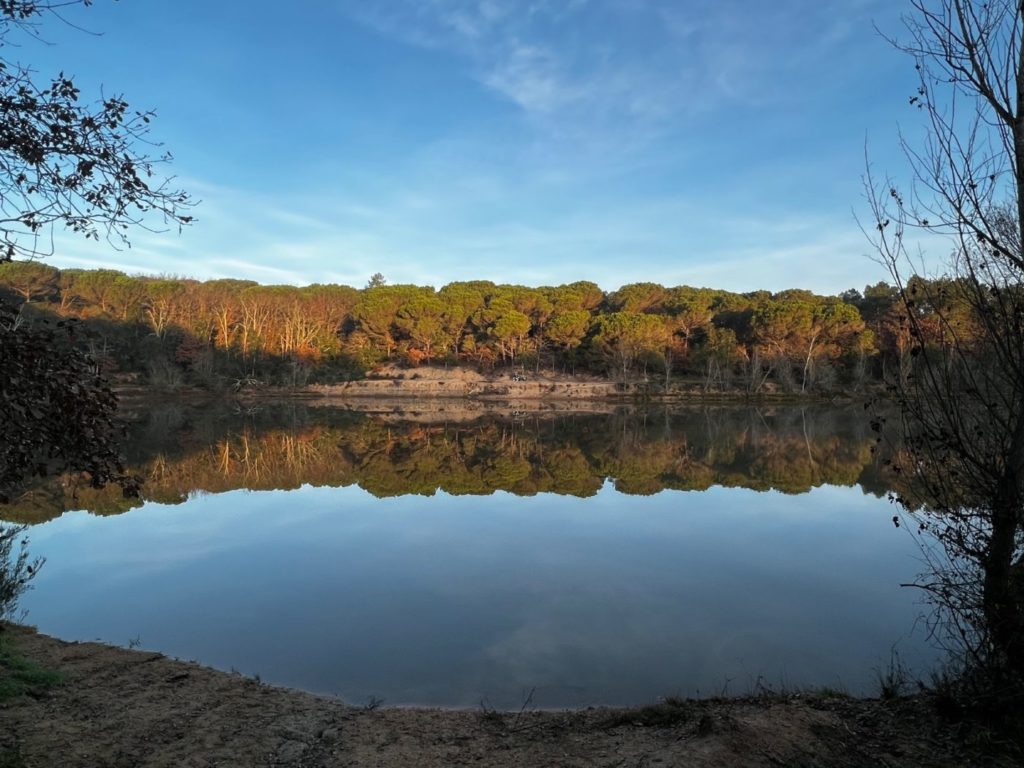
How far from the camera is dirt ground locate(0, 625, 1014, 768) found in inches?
134

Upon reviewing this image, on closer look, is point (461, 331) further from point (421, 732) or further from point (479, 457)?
point (421, 732)

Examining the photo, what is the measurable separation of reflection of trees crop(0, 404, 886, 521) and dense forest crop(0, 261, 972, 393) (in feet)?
51.5

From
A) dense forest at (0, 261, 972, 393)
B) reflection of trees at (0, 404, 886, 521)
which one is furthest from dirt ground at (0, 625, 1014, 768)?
dense forest at (0, 261, 972, 393)

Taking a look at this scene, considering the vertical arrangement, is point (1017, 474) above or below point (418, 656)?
above

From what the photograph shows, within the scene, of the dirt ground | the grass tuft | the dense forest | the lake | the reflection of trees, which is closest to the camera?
the dirt ground

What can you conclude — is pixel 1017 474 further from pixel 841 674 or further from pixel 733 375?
pixel 733 375

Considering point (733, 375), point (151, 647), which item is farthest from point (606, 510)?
point (733, 375)

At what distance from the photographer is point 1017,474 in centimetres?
330

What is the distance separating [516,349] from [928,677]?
4821 cm

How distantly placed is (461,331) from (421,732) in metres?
50.9

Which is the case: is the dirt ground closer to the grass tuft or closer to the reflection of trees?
the grass tuft

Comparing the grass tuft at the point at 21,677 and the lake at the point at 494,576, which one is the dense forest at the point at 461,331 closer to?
the lake at the point at 494,576

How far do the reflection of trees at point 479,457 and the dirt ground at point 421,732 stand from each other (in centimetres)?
936

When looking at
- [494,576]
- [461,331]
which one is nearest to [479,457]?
[494,576]
